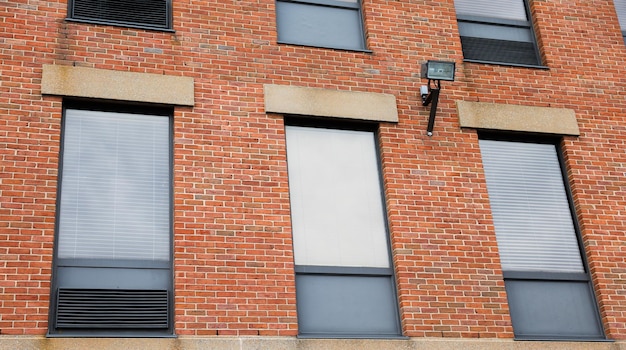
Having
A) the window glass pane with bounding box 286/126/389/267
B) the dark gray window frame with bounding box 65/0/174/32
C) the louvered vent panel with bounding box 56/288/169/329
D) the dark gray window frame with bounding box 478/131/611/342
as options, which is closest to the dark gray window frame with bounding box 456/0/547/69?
the dark gray window frame with bounding box 478/131/611/342

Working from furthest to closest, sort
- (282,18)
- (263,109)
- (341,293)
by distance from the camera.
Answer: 1. (282,18)
2. (263,109)
3. (341,293)

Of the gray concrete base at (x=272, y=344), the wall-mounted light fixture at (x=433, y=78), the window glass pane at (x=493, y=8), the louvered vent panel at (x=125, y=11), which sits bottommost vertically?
the gray concrete base at (x=272, y=344)

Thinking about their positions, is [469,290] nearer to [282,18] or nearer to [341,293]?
[341,293]

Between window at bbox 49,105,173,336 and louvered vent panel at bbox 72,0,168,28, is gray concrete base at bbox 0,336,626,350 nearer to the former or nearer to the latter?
window at bbox 49,105,173,336

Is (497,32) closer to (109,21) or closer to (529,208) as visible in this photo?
(529,208)

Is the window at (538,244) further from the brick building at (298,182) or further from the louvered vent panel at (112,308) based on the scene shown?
the louvered vent panel at (112,308)

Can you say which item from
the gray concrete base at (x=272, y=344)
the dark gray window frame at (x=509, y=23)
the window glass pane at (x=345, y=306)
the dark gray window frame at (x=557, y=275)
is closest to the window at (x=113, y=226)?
the gray concrete base at (x=272, y=344)

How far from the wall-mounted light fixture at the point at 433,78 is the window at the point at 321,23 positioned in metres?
1.12

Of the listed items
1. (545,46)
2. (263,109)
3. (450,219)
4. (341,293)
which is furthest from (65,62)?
(545,46)

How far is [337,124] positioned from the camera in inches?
455

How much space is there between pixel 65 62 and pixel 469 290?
219 inches

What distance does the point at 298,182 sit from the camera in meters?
11.0

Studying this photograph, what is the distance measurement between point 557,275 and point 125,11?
21.2 feet

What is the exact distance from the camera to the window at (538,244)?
1102 cm
